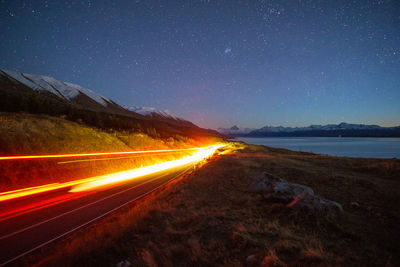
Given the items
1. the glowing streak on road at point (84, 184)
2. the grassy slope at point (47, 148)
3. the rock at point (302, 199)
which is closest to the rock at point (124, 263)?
the rock at point (302, 199)

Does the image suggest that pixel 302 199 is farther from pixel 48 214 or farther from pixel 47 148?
pixel 47 148

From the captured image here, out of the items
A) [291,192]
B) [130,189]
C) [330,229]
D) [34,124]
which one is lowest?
[130,189]

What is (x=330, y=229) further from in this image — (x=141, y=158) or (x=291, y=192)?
(x=141, y=158)

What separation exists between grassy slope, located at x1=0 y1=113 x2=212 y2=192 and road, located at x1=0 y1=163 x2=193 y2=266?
4956mm

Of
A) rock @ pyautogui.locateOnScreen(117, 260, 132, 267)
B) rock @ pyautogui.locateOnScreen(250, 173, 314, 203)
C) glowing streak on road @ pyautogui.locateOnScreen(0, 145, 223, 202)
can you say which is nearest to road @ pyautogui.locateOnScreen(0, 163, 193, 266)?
glowing streak on road @ pyautogui.locateOnScreen(0, 145, 223, 202)

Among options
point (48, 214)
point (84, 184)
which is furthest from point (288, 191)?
point (84, 184)

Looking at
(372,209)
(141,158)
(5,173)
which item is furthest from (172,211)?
(141,158)

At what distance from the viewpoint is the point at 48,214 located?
7.79 meters

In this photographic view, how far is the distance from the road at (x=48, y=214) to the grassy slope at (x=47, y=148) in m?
4.96

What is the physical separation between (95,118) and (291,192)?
43.5m

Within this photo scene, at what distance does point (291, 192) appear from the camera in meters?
7.62

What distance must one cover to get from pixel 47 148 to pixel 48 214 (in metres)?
13.9

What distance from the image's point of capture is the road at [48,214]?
5.67 metres

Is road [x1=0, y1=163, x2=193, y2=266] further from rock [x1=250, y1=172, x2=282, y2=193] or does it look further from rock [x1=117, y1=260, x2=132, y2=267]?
rock [x1=250, y1=172, x2=282, y2=193]
